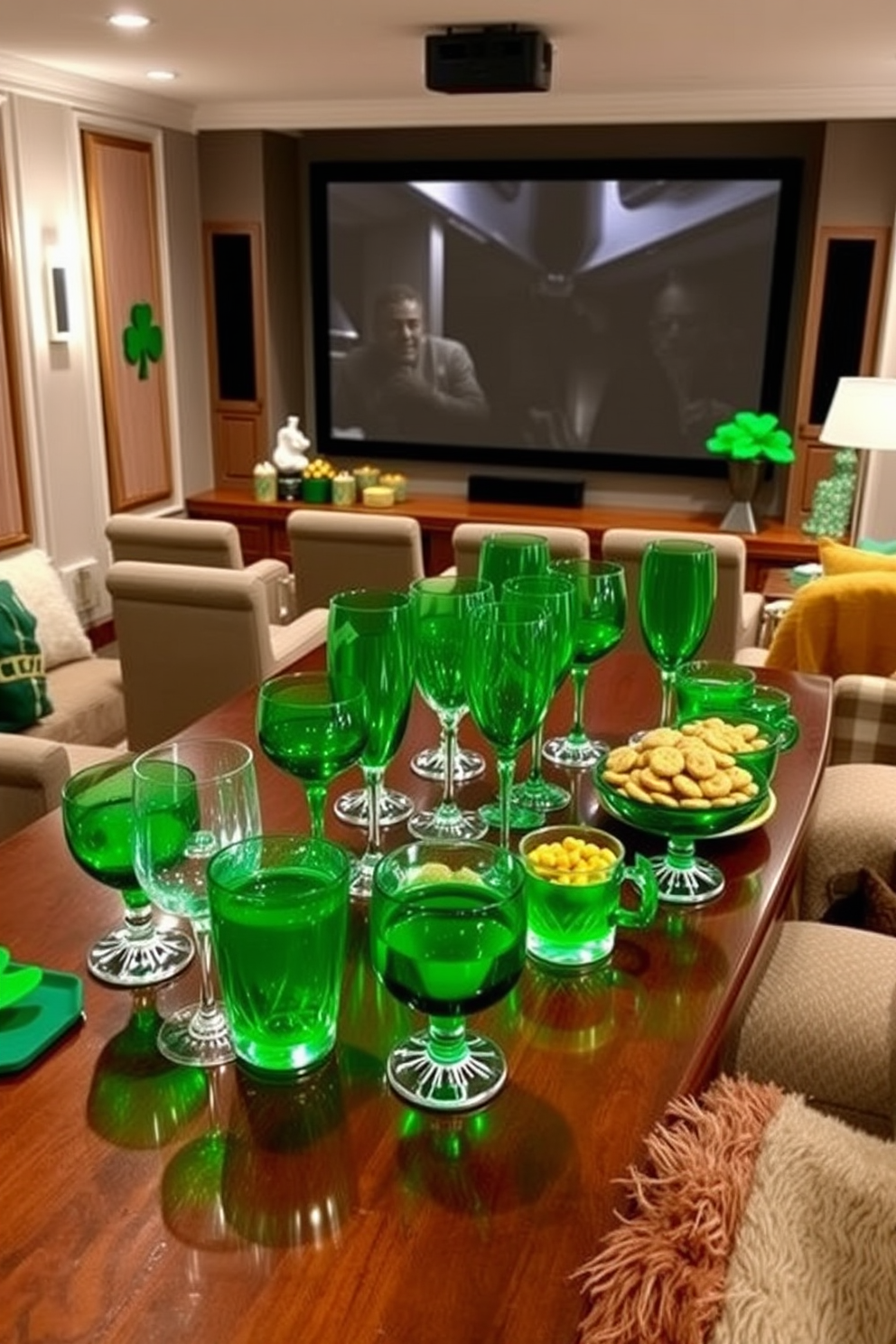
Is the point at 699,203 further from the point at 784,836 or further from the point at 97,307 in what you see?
the point at 784,836

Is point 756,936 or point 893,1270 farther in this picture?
point 756,936

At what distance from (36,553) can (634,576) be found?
197 cm

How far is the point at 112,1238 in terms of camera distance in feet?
2.50

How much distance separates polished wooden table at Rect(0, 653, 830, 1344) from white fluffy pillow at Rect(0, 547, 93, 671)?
9.09ft

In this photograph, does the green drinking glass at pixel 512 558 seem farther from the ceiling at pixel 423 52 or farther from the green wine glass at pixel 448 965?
the ceiling at pixel 423 52

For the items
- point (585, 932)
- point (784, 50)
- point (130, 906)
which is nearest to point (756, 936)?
point (585, 932)

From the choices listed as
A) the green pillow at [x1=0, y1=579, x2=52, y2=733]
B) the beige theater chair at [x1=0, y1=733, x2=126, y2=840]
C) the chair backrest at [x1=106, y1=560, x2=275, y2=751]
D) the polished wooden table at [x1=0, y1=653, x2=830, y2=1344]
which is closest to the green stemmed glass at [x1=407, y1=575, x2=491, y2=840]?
the polished wooden table at [x1=0, y1=653, x2=830, y2=1344]

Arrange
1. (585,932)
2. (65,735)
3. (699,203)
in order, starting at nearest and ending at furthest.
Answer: (585,932), (65,735), (699,203)

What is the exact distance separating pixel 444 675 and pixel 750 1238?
705 millimetres

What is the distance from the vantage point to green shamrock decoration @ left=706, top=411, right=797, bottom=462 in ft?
17.1

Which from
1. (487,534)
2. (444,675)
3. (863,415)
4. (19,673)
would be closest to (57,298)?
(19,673)

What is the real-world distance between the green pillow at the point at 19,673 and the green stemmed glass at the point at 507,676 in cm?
222

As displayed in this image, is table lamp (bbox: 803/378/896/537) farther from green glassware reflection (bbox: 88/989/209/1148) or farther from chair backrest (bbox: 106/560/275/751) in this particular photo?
green glassware reflection (bbox: 88/989/209/1148)

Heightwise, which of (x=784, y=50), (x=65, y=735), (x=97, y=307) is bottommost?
(x=65, y=735)
